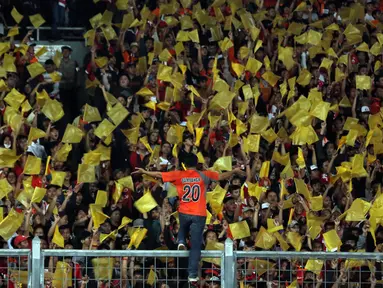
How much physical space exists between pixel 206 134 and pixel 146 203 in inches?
85.8

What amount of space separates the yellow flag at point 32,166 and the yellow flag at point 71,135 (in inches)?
31.8

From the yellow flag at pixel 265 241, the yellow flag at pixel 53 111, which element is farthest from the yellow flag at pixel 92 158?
the yellow flag at pixel 265 241

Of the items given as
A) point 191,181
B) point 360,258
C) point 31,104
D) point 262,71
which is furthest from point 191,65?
point 360,258

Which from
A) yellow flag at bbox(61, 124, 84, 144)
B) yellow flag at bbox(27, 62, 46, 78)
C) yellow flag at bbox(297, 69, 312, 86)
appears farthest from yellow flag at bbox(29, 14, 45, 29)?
yellow flag at bbox(297, 69, 312, 86)

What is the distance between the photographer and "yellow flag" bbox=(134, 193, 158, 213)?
712 inches

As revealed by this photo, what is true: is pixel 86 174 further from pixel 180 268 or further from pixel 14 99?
pixel 180 268

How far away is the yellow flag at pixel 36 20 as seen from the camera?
71.8 ft

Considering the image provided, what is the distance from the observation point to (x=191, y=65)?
21516 millimetres

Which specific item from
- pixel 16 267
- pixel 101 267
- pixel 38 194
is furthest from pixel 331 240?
pixel 16 267

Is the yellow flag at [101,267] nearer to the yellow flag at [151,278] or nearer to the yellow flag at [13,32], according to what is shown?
the yellow flag at [151,278]

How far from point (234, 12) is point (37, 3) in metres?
3.03

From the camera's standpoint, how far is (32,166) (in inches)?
742

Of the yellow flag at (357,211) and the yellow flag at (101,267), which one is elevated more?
the yellow flag at (357,211)

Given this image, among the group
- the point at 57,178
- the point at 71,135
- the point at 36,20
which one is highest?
the point at 36,20
